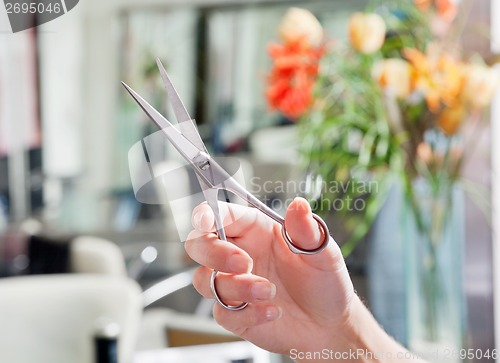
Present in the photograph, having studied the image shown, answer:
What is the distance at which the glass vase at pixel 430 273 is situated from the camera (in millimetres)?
Answer: 782

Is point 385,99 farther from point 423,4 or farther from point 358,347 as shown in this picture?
point 358,347

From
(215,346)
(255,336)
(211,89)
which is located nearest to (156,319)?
(215,346)

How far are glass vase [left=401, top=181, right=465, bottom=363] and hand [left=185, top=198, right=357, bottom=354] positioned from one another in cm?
37

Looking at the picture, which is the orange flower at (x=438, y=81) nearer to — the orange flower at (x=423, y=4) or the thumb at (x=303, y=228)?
the orange flower at (x=423, y=4)

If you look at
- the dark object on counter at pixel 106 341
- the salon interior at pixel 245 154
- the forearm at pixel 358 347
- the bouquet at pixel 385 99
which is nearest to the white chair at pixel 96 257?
the salon interior at pixel 245 154

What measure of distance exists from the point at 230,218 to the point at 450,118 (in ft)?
1.49

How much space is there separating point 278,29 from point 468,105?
11.8 inches

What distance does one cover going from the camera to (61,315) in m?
0.75

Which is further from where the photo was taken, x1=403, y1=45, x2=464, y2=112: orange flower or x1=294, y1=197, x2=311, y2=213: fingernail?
x1=403, y1=45, x2=464, y2=112: orange flower

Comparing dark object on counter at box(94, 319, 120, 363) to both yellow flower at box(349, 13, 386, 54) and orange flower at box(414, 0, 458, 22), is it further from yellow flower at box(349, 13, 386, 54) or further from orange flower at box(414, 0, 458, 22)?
orange flower at box(414, 0, 458, 22)

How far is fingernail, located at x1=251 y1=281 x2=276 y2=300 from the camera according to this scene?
369 millimetres

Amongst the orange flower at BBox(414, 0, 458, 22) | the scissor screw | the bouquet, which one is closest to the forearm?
the scissor screw

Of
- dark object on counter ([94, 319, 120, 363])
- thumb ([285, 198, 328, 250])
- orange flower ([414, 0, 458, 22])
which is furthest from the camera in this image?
orange flower ([414, 0, 458, 22])

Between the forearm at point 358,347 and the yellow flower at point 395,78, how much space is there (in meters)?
0.36
